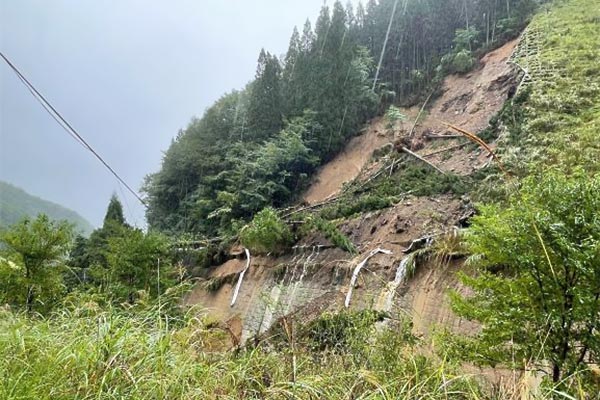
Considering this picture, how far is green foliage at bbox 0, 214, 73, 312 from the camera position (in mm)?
9273

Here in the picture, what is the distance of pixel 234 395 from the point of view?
2158mm

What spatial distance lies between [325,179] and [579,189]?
19010 mm

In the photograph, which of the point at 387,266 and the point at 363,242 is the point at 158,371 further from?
the point at 363,242

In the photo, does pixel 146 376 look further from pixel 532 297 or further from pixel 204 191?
pixel 204 191

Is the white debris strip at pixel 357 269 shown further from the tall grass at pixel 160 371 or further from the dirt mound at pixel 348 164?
the dirt mound at pixel 348 164

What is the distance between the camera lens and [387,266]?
9898 millimetres

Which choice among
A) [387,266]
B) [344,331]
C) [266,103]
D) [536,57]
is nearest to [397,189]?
[387,266]

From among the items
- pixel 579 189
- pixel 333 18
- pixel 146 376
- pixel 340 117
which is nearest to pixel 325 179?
pixel 340 117

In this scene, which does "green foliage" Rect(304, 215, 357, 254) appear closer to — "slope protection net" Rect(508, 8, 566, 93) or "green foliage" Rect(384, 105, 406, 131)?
"slope protection net" Rect(508, 8, 566, 93)

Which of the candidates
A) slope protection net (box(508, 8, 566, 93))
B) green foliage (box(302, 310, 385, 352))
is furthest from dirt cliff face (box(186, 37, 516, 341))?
slope protection net (box(508, 8, 566, 93))

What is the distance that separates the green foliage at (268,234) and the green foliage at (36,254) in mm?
5069

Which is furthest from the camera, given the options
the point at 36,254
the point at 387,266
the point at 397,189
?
the point at 397,189

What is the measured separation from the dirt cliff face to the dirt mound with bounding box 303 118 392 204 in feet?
5.60

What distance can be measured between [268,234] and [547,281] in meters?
10.5
